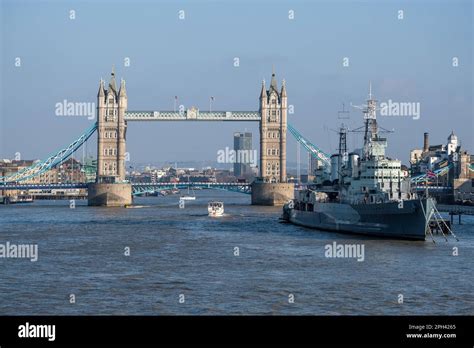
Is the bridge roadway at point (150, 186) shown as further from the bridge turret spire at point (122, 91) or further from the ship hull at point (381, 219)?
the ship hull at point (381, 219)

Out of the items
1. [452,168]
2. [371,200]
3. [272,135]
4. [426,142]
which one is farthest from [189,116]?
[371,200]

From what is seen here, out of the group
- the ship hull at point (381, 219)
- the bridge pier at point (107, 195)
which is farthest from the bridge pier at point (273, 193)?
the ship hull at point (381, 219)

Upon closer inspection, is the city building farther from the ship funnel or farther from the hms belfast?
the hms belfast

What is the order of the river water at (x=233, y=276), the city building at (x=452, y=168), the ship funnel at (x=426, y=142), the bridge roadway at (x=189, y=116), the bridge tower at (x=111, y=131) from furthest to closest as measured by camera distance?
1. the ship funnel at (x=426, y=142)
2. the bridge tower at (x=111, y=131)
3. the bridge roadway at (x=189, y=116)
4. the city building at (x=452, y=168)
5. the river water at (x=233, y=276)

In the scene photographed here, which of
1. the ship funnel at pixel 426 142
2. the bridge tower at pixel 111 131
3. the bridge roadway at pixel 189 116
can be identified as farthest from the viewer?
the ship funnel at pixel 426 142

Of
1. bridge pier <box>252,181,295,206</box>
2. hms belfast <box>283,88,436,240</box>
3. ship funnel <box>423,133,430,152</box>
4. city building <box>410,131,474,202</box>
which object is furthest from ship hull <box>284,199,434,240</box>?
ship funnel <box>423,133,430,152</box>
